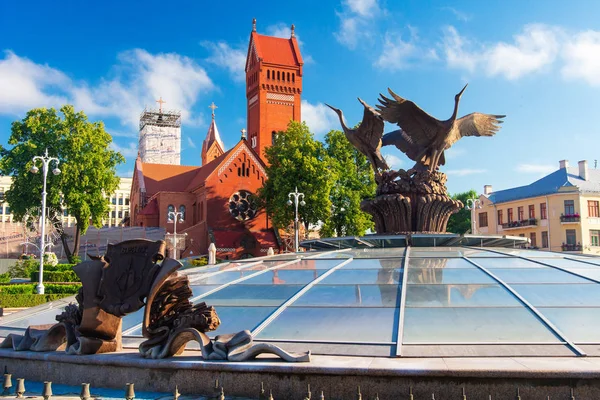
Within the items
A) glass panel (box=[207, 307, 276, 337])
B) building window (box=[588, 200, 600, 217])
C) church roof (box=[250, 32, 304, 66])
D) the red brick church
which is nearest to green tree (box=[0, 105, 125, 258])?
the red brick church

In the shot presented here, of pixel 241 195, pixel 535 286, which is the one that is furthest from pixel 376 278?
pixel 241 195

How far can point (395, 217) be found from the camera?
16.2 m

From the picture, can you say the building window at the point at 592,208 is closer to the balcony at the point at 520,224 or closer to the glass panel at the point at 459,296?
the balcony at the point at 520,224

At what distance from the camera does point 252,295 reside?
35.7ft

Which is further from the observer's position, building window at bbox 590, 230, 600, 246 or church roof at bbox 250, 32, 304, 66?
church roof at bbox 250, 32, 304, 66

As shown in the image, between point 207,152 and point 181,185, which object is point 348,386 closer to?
point 181,185

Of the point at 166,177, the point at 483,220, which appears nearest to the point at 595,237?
the point at 483,220

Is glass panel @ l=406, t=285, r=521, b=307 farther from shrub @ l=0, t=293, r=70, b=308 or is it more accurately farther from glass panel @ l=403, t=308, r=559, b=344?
shrub @ l=0, t=293, r=70, b=308

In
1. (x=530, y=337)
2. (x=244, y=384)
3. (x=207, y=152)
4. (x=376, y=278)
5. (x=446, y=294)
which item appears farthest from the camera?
(x=207, y=152)

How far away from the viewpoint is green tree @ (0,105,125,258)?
4288cm

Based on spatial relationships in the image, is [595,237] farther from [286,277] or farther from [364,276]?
[286,277]

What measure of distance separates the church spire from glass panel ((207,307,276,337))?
3410 inches

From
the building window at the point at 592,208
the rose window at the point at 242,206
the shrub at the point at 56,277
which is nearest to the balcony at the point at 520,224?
the building window at the point at 592,208

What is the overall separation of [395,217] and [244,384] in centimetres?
Answer: 953
